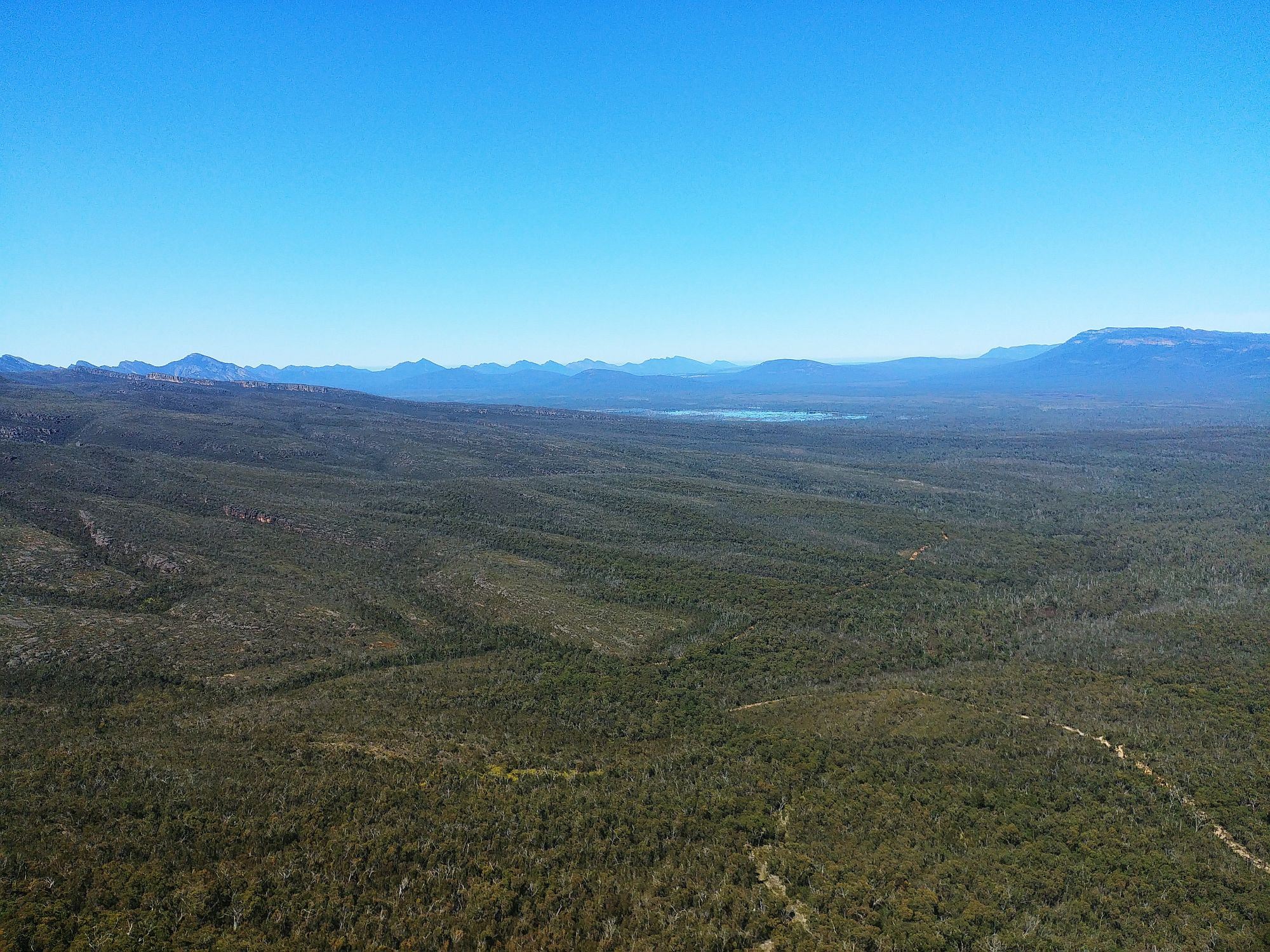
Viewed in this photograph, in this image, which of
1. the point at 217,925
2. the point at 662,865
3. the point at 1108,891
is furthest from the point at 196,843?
Answer: the point at 1108,891

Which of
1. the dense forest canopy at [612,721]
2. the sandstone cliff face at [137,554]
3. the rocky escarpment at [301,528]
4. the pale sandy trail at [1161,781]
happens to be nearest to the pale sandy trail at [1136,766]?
the pale sandy trail at [1161,781]

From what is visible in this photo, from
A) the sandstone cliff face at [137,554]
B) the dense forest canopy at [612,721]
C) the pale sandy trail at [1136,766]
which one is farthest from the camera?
the sandstone cliff face at [137,554]

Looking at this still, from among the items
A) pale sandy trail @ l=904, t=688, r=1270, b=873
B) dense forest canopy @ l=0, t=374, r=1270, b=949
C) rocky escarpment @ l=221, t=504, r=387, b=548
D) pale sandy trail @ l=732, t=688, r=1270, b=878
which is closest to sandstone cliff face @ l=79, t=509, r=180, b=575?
dense forest canopy @ l=0, t=374, r=1270, b=949

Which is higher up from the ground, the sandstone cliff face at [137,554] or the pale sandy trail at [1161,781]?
the sandstone cliff face at [137,554]

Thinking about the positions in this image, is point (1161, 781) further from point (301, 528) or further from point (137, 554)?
point (137, 554)

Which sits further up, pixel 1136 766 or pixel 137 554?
pixel 137 554

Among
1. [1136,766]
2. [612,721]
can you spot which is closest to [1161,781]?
[1136,766]

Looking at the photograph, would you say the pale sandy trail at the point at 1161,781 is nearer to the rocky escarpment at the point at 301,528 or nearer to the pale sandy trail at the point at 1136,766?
the pale sandy trail at the point at 1136,766

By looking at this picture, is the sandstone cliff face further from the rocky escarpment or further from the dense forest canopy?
the rocky escarpment

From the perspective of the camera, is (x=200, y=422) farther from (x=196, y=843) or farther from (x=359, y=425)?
(x=196, y=843)
